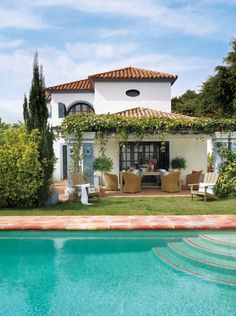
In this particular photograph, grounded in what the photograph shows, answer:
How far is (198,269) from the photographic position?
6.85 meters

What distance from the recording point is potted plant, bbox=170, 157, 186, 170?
61.2ft

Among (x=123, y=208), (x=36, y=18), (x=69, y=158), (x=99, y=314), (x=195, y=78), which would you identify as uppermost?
(x=195, y=78)

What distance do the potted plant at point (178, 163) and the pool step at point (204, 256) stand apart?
1050 cm

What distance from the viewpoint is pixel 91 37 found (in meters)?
14.4

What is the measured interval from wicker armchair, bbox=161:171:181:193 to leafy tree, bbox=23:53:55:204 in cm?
549

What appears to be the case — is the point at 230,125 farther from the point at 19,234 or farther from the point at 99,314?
the point at 99,314

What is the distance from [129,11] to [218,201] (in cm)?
720

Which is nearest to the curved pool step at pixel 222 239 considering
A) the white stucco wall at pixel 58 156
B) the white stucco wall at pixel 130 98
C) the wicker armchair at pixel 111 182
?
the wicker armchair at pixel 111 182

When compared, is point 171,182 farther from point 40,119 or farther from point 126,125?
point 40,119

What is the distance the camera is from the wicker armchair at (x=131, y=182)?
15288 millimetres

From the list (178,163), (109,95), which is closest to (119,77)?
(109,95)

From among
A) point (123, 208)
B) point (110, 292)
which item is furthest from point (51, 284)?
point (123, 208)

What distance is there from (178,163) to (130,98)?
8162 mm

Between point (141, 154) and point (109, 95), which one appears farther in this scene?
point (109, 95)
